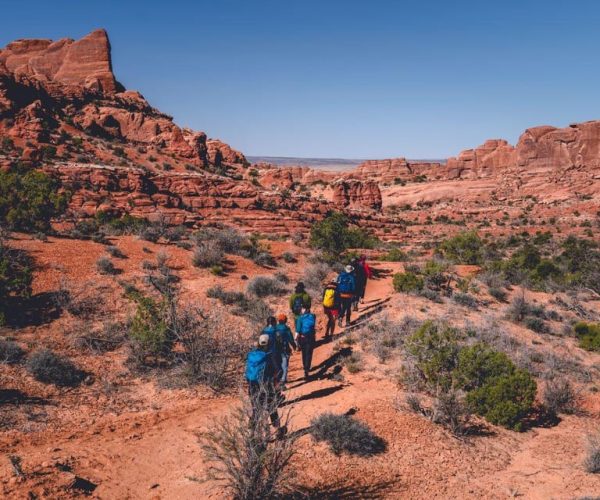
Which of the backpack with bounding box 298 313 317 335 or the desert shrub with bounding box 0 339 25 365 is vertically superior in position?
the backpack with bounding box 298 313 317 335

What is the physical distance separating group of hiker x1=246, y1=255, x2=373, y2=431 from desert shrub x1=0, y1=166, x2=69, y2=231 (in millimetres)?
12581

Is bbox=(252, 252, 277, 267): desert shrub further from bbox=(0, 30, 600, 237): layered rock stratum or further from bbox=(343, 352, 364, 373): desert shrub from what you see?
bbox=(0, 30, 600, 237): layered rock stratum

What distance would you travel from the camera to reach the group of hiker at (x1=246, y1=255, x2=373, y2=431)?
586 centimetres

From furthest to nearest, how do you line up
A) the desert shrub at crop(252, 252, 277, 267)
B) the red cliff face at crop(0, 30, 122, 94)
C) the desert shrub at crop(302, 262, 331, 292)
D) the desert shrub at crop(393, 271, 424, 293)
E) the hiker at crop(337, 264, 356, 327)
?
1. the red cliff face at crop(0, 30, 122, 94)
2. the desert shrub at crop(252, 252, 277, 267)
3. the desert shrub at crop(302, 262, 331, 292)
4. the desert shrub at crop(393, 271, 424, 293)
5. the hiker at crop(337, 264, 356, 327)

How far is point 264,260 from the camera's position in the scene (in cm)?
1819

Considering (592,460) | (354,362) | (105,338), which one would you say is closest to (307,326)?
(354,362)

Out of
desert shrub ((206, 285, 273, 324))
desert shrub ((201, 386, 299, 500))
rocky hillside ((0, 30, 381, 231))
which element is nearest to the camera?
desert shrub ((201, 386, 299, 500))

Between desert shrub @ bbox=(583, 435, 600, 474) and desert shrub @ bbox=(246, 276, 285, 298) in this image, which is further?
desert shrub @ bbox=(246, 276, 285, 298)

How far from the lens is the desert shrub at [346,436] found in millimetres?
5824

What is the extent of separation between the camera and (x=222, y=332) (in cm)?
1030

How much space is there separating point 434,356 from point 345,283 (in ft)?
13.0

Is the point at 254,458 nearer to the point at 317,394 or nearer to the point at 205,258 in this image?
the point at 317,394

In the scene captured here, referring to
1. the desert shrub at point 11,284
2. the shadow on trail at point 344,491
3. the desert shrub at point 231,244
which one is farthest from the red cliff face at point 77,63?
the shadow on trail at point 344,491

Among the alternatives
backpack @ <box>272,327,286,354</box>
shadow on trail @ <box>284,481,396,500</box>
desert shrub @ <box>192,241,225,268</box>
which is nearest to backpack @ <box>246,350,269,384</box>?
backpack @ <box>272,327,286,354</box>
